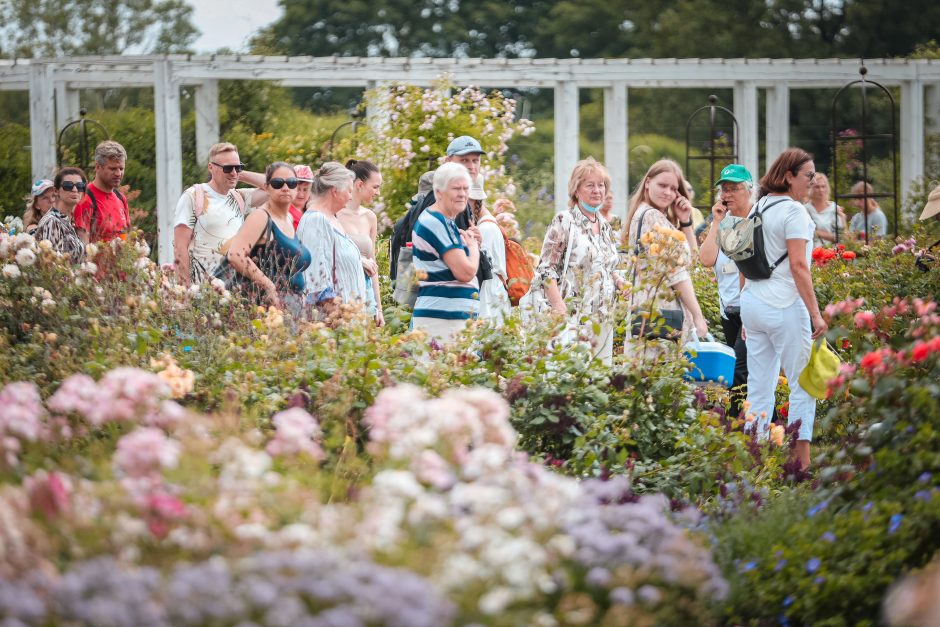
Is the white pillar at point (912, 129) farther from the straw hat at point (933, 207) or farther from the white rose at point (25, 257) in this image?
the white rose at point (25, 257)

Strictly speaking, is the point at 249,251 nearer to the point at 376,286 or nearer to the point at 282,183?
the point at 282,183

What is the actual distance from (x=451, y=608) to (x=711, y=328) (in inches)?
254

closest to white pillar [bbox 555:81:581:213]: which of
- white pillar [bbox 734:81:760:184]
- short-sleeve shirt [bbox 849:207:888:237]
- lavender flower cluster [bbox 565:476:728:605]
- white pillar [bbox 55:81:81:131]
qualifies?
white pillar [bbox 734:81:760:184]

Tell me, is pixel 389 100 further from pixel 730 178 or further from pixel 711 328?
pixel 730 178

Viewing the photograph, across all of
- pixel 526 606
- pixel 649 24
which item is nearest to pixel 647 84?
pixel 526 606

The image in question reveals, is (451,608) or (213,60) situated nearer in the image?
(451,608)

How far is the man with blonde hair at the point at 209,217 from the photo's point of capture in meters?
6.72

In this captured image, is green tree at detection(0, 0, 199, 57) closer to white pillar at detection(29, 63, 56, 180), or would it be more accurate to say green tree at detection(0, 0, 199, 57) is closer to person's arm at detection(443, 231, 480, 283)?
white pillar at detection(29, 63, 56, 180)

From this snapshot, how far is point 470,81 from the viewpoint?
1239cm

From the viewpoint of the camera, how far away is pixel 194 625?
2.29 metres

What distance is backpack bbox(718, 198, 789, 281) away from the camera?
581cm

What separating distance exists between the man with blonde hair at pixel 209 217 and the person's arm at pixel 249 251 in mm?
722

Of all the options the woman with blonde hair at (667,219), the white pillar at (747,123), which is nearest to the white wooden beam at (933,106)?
the white pillar at (747,123)

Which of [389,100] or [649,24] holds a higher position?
[649,24]
